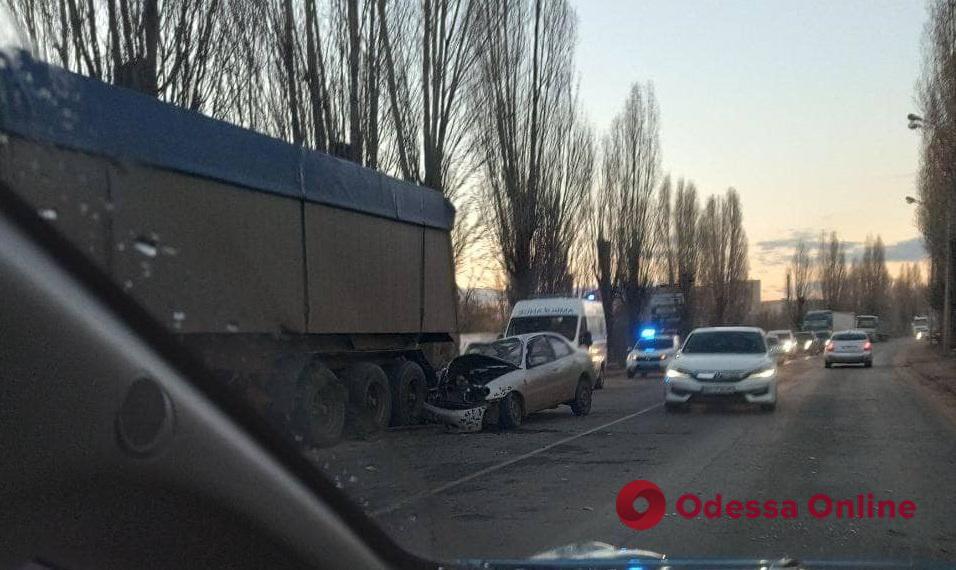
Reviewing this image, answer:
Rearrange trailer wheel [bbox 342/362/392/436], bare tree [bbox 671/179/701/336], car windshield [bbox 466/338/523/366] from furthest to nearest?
bare tree [bbox 671/179/701/336] → car windshield [bbox 466/338/523/366] → trailer wheel [bbox 342/362/392/436]

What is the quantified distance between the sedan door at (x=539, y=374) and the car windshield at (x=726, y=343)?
2743mm

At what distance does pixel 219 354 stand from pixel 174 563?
22.9 inches

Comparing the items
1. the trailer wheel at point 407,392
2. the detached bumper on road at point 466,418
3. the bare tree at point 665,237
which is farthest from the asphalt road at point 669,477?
the bare tree at point 665,237

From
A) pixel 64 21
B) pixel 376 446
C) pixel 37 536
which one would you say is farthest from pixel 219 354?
pixel 64 21

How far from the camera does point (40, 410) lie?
5.73ft

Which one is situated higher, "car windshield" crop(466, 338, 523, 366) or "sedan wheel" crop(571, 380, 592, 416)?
"car windshield" crop(466, 338, 523, 366)

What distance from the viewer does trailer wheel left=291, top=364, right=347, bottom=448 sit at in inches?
118

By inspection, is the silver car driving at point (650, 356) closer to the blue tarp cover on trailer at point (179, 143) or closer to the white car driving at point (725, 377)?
the white car driving at point (725, 377)

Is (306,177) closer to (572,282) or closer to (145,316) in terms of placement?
(145,316)

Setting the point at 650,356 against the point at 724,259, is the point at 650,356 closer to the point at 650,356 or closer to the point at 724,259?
the point at 650,356

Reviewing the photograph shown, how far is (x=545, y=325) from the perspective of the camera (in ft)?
76.4

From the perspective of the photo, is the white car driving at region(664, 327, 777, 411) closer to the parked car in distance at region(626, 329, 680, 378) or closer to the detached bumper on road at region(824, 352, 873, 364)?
the parked car in distance at region(626, 329, 680, 378)

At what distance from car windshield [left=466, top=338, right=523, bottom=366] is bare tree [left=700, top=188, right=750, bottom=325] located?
42.1 meters

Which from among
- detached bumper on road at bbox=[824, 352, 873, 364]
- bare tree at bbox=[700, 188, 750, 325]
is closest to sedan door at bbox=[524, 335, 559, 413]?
detached bumper on road at bbox=[824, 352, 873, 364]
